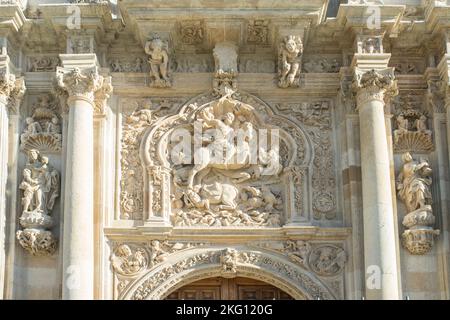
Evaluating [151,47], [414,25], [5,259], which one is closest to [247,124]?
[151,47]

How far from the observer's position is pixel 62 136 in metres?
15.5

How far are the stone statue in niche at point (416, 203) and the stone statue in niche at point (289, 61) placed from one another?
1824 mm

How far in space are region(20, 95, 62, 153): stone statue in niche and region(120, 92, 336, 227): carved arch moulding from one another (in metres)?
0.91

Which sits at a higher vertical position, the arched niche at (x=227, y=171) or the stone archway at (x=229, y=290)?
the arched niche at (x=227, y=171)

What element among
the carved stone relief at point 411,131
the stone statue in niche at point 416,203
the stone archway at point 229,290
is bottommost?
the stone archway at point 229,290

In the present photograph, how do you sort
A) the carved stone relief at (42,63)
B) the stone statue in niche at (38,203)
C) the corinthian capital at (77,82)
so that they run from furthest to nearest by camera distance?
the carved stone relief at (42,63)
the corinthian capital at (77,82)
the stone statue in niche at (38,203)

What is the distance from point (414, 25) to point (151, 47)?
355 centimetres

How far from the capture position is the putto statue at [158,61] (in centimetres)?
1552

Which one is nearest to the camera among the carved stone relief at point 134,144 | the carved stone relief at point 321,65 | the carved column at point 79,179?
the carved column at point 79,179

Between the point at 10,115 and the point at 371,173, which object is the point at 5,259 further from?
the point at 371,173

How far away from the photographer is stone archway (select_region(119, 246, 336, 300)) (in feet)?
49.3

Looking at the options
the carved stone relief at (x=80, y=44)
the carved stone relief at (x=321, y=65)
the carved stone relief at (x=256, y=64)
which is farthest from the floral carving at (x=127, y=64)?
the carved stone relief at (x=321, y=65)

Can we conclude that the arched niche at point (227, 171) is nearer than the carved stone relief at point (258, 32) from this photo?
Yes

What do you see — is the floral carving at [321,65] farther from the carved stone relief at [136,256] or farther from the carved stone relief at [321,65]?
Result: the carved stone relief at [136,256]
